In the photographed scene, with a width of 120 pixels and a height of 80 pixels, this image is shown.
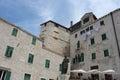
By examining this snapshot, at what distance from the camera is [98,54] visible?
23953 millimetres

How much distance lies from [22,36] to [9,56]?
398cm

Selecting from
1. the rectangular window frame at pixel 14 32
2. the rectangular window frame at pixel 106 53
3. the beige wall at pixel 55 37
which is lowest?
the rectangular window frame at pixel 106 53

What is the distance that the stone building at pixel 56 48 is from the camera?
59.2 feet

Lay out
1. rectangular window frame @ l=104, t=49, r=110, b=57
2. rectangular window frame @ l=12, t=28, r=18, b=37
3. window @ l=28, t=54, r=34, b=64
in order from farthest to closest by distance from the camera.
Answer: rectangular window frame @ l=104, t=49, r=110, b=57 < window @ l=28, t=54, r=34, b=64 < rectangular window frame @ l=12, t=28, r=18, b=37

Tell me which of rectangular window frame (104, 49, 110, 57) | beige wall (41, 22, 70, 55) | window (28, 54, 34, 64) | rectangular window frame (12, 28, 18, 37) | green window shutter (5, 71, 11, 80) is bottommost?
green window shutter (5, 71, 11, 80)

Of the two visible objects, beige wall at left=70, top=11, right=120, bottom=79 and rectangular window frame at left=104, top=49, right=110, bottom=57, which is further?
rectangular window frame at left=104, top=49, right=110, bottom=57

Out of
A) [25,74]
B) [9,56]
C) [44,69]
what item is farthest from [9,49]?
[44,69]

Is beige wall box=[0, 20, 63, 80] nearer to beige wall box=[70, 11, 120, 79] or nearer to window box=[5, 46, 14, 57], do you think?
window box=[5, 46, 14, 57]

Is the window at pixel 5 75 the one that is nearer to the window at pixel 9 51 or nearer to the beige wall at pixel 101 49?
the window at pixel 9 51

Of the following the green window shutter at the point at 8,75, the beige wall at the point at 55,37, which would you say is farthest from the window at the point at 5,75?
the beige wall at the point at 55,37

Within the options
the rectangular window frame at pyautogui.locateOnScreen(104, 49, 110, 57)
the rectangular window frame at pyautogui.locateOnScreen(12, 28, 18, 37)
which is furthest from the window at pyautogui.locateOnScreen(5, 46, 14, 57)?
the rectangular window frame at pyautogui.locateOnScreen(104, 49, 110, 57)

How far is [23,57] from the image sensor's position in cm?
1941

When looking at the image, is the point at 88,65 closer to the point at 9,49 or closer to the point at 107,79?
the point at 107,79

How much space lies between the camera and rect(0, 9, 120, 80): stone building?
710 inches
